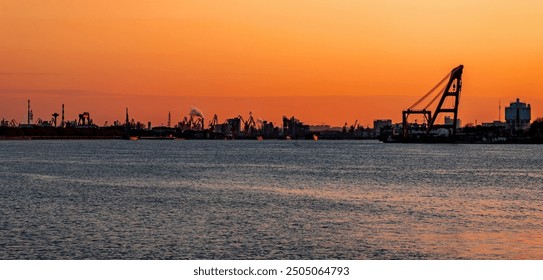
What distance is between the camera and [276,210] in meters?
40.4

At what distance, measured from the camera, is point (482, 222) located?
117 ft

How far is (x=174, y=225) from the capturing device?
34312 mm

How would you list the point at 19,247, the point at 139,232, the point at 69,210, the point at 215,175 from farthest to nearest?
1. the point at 215,175
2. the point at 69,210
3. the point at 139,232
4. the point at 19,247

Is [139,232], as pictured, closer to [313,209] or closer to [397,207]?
[313,209]

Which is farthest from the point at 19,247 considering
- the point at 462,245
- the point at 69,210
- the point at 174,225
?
the point at 462,245
